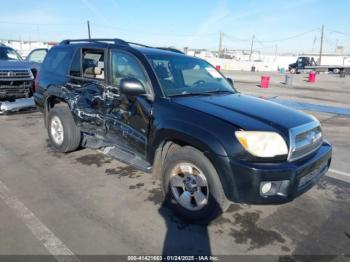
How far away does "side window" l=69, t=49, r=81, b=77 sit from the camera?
5117 millimetres

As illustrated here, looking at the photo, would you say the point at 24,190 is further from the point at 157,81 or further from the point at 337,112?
the point at 337,112

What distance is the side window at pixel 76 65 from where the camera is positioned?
5.12 metres

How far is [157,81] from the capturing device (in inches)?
153

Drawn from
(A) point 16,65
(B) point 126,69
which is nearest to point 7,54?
(A) point 16,65

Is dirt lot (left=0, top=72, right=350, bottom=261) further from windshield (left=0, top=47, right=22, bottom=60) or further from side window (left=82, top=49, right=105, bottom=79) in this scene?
windshield (left=0, top=47, right=22, bottom=60)

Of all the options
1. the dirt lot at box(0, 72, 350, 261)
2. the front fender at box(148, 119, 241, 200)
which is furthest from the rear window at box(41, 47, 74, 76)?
the front fender at box(148, 119, 241, 200)

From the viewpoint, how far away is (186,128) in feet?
11.0

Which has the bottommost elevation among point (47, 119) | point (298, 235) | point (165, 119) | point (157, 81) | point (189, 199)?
point (298, 235)

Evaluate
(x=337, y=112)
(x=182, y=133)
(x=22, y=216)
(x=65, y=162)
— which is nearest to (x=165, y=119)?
(x=182, y=133)

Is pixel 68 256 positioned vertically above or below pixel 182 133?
below

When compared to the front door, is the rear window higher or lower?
higher

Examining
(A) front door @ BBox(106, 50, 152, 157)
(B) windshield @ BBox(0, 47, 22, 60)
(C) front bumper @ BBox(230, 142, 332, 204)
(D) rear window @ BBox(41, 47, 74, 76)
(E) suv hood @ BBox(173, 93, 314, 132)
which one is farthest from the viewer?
(B) windshield @ BBox(0, 47, 22, 60)

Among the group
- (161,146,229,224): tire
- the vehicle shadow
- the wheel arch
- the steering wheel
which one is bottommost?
the vehicle shadow

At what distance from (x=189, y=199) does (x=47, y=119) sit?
3.47 metres
